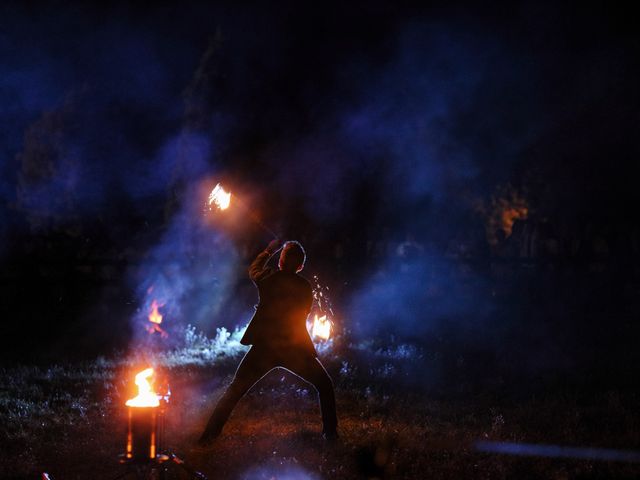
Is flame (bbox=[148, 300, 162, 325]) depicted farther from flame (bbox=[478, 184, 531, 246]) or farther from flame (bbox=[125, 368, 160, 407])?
flame (bbox=[125, 368, 160, 407])

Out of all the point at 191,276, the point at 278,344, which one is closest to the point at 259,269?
the point at 278,344

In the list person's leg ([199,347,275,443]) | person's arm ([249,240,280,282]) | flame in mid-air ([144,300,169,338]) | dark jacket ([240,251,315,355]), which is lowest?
person's leg ([199,347,275,443])

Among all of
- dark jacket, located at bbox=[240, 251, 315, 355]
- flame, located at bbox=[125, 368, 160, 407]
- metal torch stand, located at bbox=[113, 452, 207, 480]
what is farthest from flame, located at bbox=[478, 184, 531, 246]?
flame, located at bbox=[125, 368, 160, 407]

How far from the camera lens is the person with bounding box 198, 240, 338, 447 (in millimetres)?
5914

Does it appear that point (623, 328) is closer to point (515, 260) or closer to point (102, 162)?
point (515, 260)

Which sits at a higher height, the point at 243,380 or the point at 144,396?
the point at 243,380

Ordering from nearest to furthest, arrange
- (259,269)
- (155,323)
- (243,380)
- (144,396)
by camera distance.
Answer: (144,396) < (243,380) < (259,269) < (155,323)

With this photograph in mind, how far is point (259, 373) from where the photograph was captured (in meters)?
5.90

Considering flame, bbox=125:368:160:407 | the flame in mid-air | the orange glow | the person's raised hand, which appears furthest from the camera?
the orange glow

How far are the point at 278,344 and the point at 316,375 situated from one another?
0.48m

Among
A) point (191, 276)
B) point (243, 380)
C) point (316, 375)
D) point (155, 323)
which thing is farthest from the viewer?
point (191, 276)

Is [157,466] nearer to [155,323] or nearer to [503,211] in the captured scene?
[155,323]

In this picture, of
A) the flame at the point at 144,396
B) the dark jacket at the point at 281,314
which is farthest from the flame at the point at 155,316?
the flame at the point at 144,396

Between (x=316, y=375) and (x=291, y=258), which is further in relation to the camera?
(x=291, y=258)
